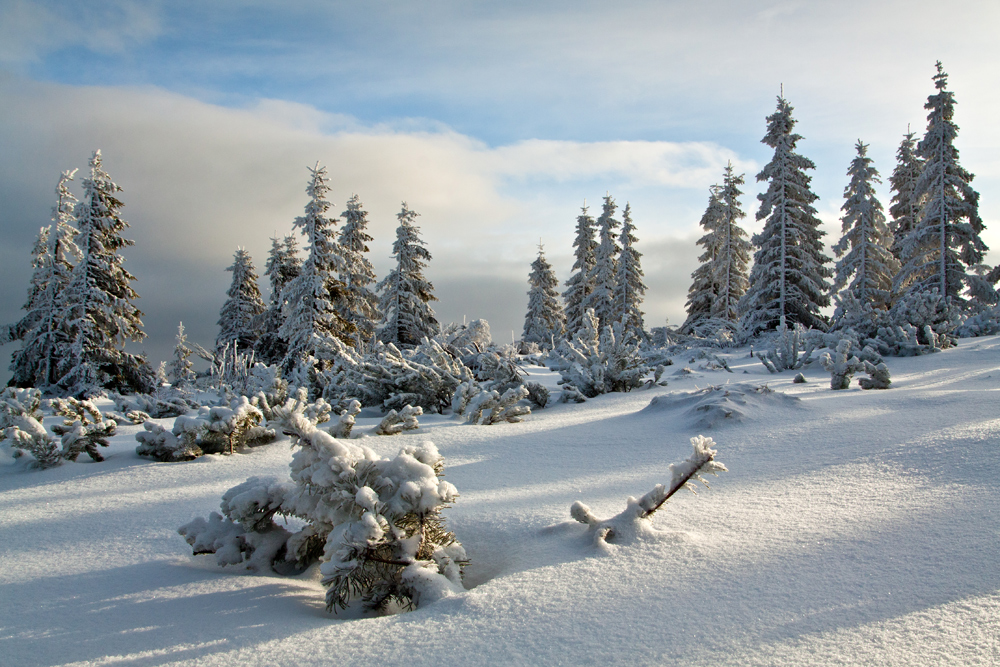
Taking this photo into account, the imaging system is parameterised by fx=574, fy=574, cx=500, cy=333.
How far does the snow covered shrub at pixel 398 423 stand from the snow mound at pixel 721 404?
78.6 inches

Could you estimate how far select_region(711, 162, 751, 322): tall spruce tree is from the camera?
93.9ft

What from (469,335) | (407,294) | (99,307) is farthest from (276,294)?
(469,335)

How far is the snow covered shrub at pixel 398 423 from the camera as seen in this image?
4.62 metres

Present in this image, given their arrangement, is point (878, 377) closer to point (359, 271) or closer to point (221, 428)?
point (221, 428)

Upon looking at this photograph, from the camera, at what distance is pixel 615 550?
6.84 feet

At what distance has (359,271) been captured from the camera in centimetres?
2959

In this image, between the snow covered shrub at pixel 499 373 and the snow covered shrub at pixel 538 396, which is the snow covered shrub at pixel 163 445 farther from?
the snow covered shrub at pixel 499 373

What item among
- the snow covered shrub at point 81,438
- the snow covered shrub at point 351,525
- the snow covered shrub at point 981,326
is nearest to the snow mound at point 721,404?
the snow covered shrub at point 351,525

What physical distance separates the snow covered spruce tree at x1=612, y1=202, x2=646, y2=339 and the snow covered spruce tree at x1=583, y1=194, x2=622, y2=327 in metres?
0.28

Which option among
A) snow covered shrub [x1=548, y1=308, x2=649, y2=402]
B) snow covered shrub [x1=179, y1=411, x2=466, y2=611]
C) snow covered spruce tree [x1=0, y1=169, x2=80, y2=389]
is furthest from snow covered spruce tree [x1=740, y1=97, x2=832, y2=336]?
snow covered spruce tree [x1=0, y1=169, x2=80, y2=389]

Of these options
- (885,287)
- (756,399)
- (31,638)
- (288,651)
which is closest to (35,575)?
(31,638)

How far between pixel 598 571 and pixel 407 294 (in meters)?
27.7

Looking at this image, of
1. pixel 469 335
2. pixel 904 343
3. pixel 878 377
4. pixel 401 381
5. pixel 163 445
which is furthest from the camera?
pixel 469 335

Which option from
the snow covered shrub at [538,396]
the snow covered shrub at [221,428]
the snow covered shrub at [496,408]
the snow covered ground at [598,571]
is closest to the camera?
the snow covered ground at [598,571]
